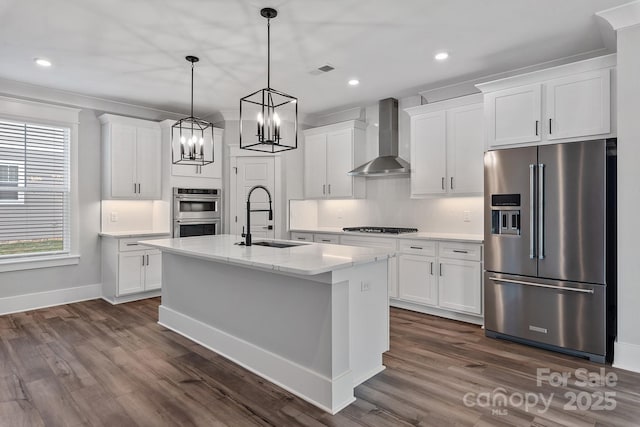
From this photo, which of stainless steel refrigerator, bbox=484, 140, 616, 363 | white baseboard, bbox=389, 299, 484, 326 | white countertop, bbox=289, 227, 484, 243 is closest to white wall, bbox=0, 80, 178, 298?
white countertop, bbox=289, 227, 484, 243

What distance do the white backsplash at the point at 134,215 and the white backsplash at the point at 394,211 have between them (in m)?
1.94

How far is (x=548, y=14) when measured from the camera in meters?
2.89

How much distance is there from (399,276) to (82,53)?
13.5 feet

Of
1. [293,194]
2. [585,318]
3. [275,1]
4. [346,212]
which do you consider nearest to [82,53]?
[275,1]

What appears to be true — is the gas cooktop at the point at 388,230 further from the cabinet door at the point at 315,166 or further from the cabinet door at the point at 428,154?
the cabinet door at the point at 315,166

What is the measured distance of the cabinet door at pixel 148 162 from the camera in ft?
17.4

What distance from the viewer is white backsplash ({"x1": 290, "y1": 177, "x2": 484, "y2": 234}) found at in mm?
4688

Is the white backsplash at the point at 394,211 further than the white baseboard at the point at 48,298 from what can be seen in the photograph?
Yes

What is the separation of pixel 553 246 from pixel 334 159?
3219mm

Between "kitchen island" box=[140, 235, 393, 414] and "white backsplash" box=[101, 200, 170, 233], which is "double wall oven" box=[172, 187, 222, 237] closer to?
"white backsplash" box=[101, 200, 170, 233]

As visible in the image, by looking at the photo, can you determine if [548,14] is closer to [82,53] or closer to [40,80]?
[82,53]

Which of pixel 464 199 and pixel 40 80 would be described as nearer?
pixel 40 80

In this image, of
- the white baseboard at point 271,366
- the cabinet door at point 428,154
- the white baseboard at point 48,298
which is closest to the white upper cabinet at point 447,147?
the cabinet door at point 428,154

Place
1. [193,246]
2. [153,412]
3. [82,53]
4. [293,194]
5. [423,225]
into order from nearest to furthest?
[153,412], [193,246], [82,53], [423,225], [293,194]
